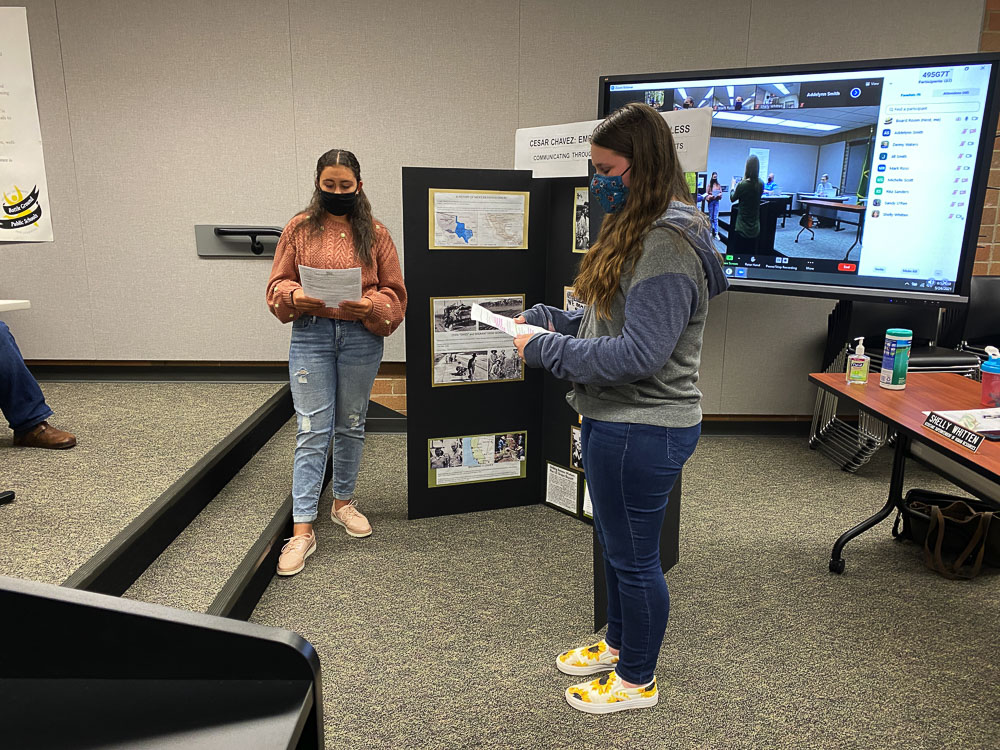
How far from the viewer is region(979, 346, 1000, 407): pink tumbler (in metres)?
2.12

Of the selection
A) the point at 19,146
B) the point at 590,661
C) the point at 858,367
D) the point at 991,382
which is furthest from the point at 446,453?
the point at 19,146

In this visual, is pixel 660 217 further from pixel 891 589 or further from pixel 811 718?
pixel 891 589

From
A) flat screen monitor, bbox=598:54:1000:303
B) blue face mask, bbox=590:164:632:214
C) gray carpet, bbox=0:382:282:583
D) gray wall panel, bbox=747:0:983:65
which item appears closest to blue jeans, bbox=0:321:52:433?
gray carpet, bbox=0:382:282:583

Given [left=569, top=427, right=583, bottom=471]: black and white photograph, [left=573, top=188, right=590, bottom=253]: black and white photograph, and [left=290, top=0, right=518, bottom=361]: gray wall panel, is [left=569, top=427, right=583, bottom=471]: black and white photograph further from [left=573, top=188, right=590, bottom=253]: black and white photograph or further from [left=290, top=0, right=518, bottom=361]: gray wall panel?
[left=290, top=0, right=518, bottom=361]: gray wall panel

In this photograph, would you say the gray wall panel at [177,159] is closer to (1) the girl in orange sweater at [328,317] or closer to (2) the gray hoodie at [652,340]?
(1) the girl in orange sweater at [328,317]

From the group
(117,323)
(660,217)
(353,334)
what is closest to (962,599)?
(660,217)

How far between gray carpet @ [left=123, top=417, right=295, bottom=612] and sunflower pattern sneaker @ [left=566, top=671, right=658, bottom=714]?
1.15m

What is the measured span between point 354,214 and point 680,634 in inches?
71.1

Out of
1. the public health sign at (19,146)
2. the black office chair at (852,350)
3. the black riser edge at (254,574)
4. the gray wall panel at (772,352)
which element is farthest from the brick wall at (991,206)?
the public health sign at (19,146)

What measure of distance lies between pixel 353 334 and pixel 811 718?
6.11ft

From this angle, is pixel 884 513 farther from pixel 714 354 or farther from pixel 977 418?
pixel 714 354

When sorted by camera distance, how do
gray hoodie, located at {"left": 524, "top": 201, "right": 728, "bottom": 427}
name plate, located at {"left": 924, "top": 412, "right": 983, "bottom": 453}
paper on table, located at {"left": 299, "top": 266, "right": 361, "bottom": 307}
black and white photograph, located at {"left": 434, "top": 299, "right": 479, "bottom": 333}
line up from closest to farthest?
1. gray hoodie, located at {"left": 524, "top": 201, "right": 728, "bottom": 427}
2. name plate, located at {"left": 924, "top": 412, "right": 983, "bottom": 453}
3. paper on table, located at {"left": 299, "top": 266, "right": 361, "bottom": 307}
4. black and white photograph, located at {"left": 434, "top": 299, "right": 479, "bottom": 333}

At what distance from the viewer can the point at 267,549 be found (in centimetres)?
245

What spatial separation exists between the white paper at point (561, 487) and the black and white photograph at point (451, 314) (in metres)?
0.77
